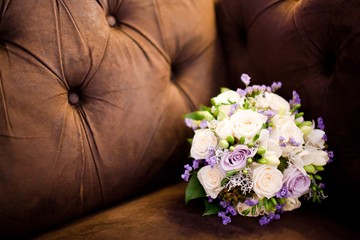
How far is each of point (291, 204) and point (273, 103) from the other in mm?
203

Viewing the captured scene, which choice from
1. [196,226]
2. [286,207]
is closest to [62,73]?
[196,226]

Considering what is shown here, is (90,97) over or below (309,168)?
over

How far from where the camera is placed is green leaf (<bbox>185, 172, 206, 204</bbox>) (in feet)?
2.27

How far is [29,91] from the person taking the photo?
655 millimetres

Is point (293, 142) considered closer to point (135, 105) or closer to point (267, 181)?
point (267, 181)

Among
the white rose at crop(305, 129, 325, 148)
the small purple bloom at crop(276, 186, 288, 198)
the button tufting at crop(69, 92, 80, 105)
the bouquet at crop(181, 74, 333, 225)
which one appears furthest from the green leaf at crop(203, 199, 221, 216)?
the button tufting at crop(69, 92, 80, 105)

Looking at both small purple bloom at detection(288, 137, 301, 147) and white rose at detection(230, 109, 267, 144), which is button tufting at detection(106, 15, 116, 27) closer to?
white rose at detection(230, 109, 267, 144)

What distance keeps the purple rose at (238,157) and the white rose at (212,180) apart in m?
0.02

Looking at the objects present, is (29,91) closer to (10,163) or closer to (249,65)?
(10,163)

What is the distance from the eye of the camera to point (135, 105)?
0.77 meters

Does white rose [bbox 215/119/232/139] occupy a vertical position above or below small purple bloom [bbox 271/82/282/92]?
below

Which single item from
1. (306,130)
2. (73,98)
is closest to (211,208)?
(306,130)

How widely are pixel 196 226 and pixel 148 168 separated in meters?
0.20

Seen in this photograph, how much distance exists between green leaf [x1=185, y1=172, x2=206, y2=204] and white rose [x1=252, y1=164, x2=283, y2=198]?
0.11m
